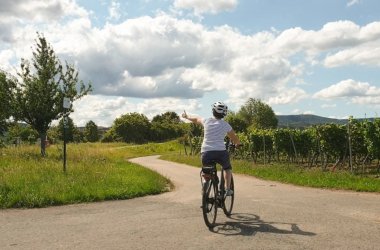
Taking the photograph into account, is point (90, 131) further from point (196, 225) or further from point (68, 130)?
point (196, 225)

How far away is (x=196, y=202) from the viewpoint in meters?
11.2

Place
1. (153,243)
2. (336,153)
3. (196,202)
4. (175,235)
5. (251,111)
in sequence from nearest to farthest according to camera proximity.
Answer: (153,243) < (175,235) < (196,202) < (336,153) < (251,111)

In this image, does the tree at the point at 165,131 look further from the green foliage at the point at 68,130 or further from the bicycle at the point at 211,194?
the bicycle at the point at 211,194

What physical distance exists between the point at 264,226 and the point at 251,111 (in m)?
139

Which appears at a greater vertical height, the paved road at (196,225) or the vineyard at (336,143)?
the vineyard at (336,143)

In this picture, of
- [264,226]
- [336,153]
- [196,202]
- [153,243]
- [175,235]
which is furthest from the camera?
[336,153]

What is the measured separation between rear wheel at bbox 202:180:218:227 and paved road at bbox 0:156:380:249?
0.63 ft

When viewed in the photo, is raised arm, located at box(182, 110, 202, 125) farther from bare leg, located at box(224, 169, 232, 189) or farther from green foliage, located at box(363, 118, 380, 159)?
green foliage, located at box(363, 118, 380, 159)

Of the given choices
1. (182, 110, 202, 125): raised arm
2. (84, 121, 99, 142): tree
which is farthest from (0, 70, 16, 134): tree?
(84, 121, 99, 142): tree

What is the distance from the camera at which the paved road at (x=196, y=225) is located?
6.68 m

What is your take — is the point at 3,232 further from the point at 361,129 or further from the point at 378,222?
the point at 361,129

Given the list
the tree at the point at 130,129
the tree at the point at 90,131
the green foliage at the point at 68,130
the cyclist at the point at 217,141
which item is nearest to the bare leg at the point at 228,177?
the cyclist at the point at 217,141

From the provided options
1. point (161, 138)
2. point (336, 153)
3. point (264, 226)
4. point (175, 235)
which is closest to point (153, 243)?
point (175, 235)

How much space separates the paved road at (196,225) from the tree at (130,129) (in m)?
99.6
